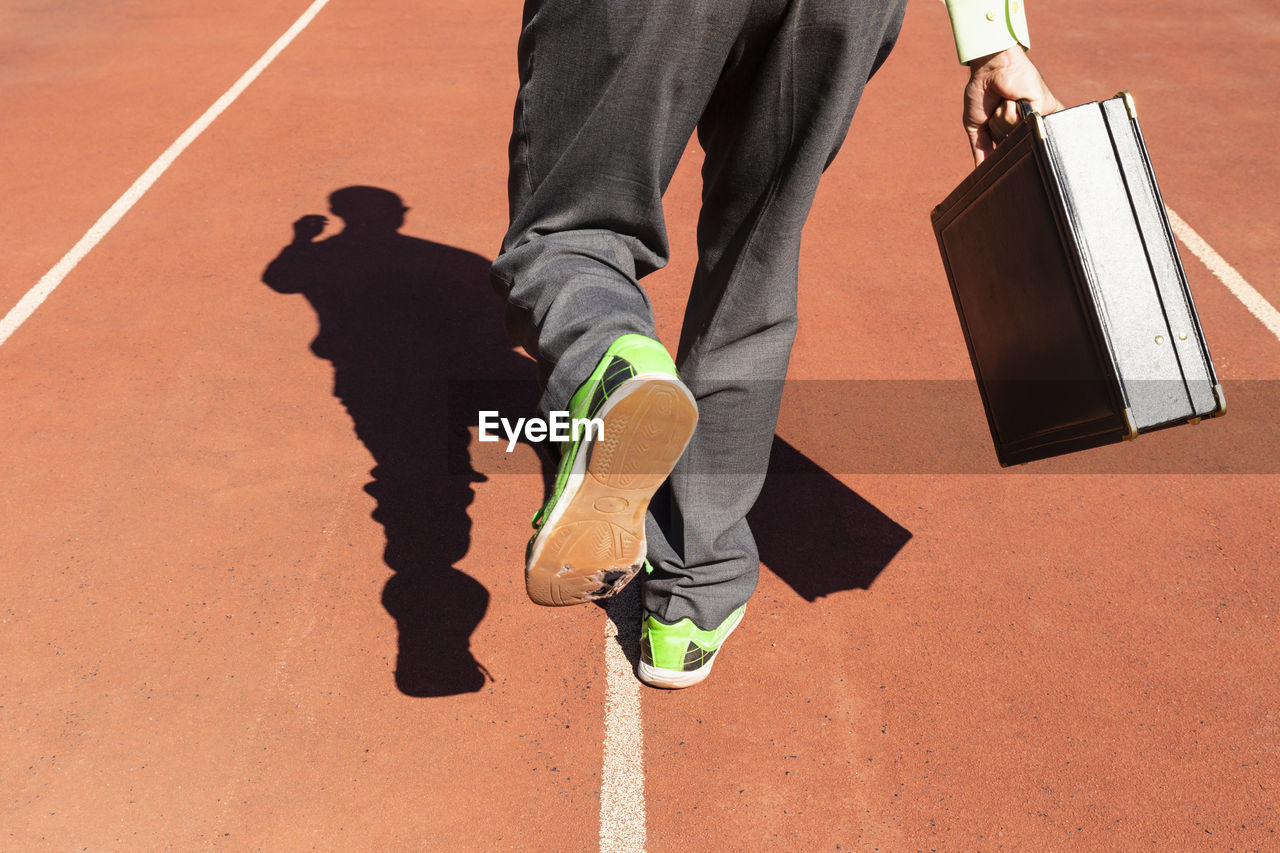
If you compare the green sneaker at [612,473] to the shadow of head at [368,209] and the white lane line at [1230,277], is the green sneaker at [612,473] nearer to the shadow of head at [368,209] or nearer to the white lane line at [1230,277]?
the white lane line at [1230,277]

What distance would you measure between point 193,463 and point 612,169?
2473 millimetres

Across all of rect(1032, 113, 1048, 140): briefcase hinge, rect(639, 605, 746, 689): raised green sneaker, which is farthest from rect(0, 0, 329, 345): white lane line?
rect(1032, 113, 1048, 140): briefcase hinge

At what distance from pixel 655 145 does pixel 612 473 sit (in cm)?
61

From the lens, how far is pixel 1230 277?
16.1 ft

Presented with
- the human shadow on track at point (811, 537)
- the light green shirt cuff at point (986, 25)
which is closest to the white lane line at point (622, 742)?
the human shadow on track at point (811, 537)

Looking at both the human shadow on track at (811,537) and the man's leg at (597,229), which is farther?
the human shadow on track at (811,537)

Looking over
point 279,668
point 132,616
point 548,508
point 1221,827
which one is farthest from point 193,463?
point 1221,827

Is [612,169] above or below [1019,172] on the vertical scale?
above

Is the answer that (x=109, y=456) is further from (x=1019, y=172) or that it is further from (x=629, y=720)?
(x=1019, y=172)

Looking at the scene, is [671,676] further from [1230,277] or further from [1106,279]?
[1230,277]

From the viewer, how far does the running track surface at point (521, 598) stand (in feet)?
7.82

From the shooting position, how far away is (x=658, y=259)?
1.90 meters

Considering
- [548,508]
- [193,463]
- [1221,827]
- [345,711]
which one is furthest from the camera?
[193,463]

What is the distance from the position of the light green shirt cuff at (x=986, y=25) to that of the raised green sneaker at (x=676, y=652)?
1.64 meters
